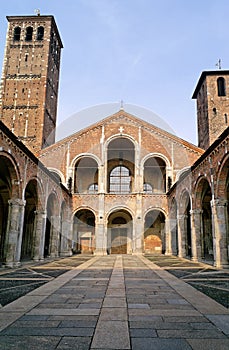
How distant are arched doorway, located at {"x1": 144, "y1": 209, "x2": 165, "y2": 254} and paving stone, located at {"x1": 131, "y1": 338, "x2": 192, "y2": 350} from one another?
2416 cm

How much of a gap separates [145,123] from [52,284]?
22501 millimetres

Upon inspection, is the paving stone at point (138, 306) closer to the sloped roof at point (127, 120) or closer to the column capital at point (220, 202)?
the column capital at point (220, 202)

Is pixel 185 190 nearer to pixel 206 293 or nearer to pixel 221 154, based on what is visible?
pixel 221 154

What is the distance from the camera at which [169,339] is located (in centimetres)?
369

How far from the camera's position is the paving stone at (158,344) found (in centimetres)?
338

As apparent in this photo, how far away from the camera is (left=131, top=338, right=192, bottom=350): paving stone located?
11.1 ft

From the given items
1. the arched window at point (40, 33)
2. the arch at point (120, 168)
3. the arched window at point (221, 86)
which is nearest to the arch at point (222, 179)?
the arch at point (120, 168)

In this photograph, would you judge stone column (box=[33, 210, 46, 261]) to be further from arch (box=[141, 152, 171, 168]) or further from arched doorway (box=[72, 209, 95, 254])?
arch (box=[141, 152, 171, 168])

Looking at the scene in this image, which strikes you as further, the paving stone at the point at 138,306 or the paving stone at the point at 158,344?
the paving stone at the point at 138,306

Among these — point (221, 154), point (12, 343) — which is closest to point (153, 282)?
point (12, 343)

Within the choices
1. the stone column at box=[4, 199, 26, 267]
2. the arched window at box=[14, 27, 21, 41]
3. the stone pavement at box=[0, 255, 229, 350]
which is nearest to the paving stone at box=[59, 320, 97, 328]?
the stone pavement at box=[0, 255, 229, 350]

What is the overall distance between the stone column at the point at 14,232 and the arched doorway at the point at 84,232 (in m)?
13.6

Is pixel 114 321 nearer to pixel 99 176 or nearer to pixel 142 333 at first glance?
pixel 142 333

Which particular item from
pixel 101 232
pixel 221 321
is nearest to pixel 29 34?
pixel 101 232
